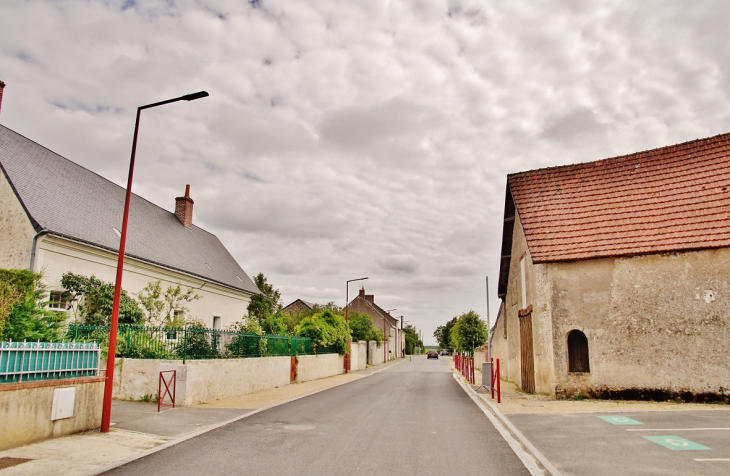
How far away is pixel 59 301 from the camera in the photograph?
17.6m

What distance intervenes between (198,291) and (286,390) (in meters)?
10.9

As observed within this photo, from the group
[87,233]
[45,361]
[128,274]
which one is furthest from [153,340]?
[128,274]

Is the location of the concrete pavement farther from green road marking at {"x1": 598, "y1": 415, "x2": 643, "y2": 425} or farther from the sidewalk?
the sidewalk

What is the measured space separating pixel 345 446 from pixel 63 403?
5.14 meters

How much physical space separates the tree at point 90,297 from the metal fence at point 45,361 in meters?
8.36

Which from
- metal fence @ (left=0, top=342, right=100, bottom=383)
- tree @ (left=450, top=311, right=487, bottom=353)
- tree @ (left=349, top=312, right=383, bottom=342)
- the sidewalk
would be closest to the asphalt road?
the sidewalk

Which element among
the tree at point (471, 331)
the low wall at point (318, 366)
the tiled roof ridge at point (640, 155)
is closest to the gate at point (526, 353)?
the tiled roof ridge at point (640, 155)

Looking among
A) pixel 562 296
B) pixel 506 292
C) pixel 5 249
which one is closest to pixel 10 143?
pixel 5 249

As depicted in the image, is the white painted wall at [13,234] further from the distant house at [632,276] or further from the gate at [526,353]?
the gate at [526,353]

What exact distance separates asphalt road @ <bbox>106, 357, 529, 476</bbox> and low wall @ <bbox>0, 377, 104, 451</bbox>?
87.9 inches

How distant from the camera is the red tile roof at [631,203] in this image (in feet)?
50.2

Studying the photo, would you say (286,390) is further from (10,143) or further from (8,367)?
(10,143)

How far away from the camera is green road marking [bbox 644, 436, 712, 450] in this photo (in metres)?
8.27

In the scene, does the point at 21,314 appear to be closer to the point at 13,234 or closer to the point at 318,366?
the point at 13,234
